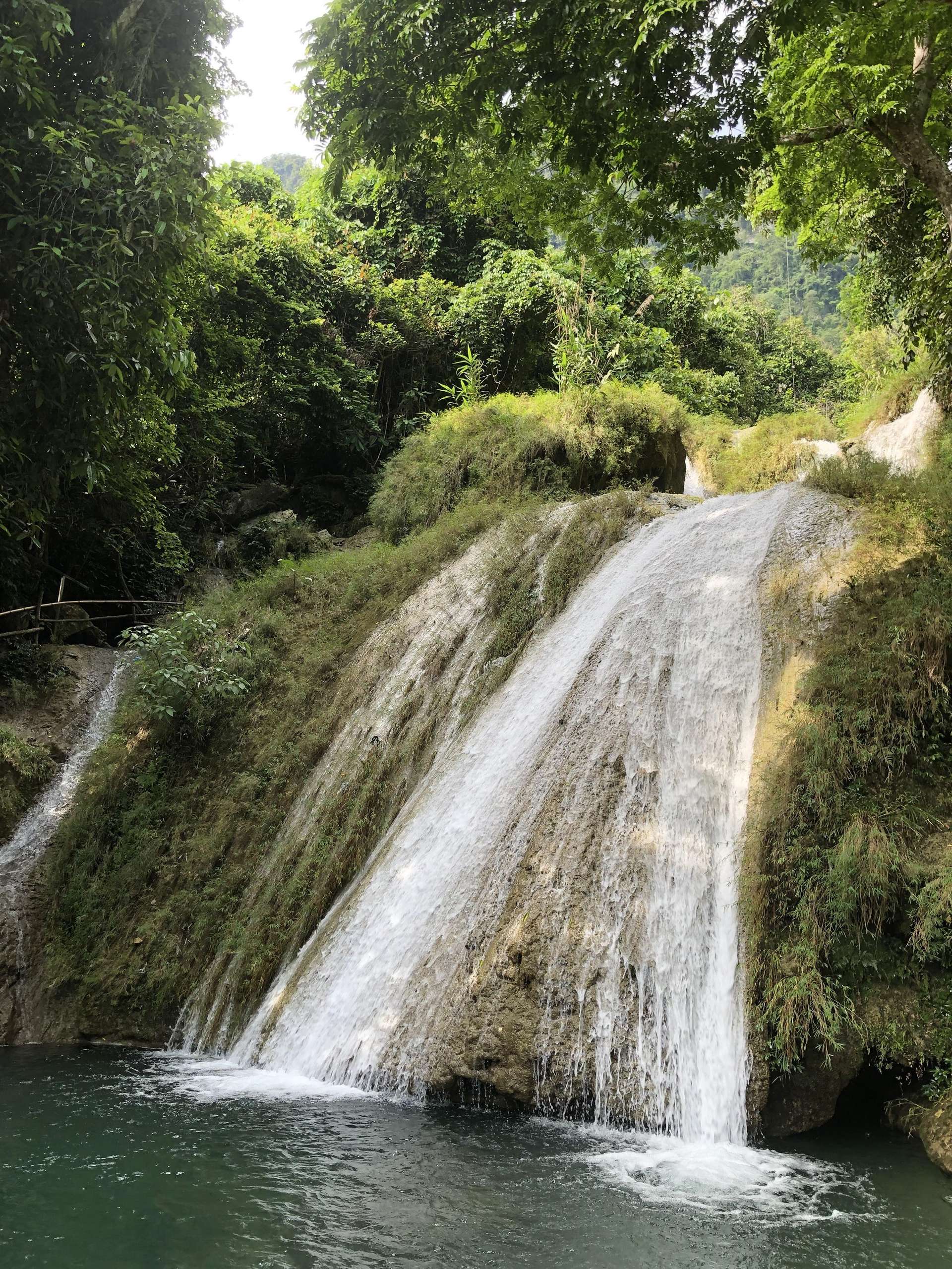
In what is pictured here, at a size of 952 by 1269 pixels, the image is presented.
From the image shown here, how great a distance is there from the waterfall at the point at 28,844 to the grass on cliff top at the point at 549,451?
5806 millimetres

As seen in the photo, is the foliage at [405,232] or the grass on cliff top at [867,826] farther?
the foliage at [405,232]

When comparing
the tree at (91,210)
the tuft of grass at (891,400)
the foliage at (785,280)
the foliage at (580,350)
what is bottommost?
the tree at (91,210)

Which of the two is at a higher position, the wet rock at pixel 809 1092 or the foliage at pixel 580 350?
the foliage at pixel 580 350

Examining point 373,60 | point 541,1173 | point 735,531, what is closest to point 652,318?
point 735,531

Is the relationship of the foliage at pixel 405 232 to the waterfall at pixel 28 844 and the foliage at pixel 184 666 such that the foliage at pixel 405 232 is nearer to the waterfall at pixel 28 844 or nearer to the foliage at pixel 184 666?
the foliage at pixel 184 666

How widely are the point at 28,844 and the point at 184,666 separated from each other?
2908 mm

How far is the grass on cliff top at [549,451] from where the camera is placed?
14.3 metres

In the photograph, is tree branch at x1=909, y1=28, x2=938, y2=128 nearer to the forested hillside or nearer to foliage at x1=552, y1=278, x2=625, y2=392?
the forested hillside

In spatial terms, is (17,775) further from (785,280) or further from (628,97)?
(785,280)

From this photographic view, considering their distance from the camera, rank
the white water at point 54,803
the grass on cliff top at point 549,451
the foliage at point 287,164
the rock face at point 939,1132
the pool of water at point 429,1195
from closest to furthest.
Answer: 1. the pool of water at point 429,1195
2. the rock face at point 939,1132
3. the white water at point 54,803
4. the grass on cliff top at point 549,451
5. the foliage at point 287,164

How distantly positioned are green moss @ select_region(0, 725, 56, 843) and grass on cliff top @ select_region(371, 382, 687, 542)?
6.70 metres

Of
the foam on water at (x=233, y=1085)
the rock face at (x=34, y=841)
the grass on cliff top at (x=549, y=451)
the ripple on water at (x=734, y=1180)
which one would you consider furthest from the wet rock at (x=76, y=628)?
the ripple on water at (x=734, y=1180)

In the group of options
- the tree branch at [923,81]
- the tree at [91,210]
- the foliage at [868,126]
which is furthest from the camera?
the tree branch at [923,81]

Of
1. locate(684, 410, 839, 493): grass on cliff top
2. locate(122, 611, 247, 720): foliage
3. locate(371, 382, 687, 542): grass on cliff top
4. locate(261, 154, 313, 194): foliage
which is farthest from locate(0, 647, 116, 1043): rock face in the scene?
locate(261, 154, 313, 194): foliage
